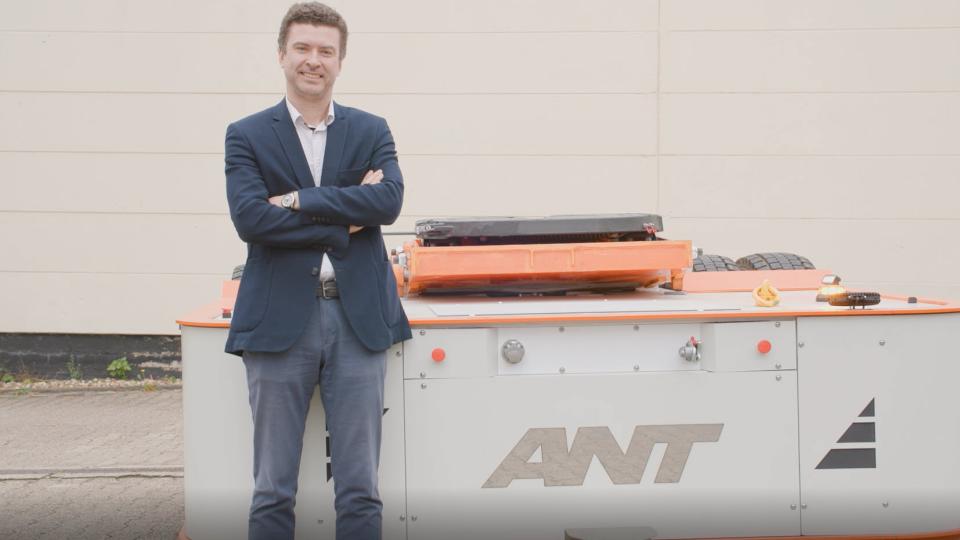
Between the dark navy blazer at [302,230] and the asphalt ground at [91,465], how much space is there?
1954 millimetres

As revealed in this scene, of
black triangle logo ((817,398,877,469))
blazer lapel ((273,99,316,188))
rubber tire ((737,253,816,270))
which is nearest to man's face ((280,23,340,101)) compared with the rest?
blazer lapel ((273,99,316,188))

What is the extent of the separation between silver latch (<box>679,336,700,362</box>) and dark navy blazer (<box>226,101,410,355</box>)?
876 mm

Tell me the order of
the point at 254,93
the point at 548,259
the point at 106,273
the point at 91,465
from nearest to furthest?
the point at 548,259 < the point at 91,465 < the point at 254,93 < the point at 106,273

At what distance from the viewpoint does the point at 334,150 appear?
3.45 m

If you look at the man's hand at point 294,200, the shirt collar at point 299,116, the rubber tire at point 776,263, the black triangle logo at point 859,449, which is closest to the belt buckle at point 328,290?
the man's hand at point 294,200

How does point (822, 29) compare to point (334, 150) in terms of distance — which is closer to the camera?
Answer: point (334, 150)

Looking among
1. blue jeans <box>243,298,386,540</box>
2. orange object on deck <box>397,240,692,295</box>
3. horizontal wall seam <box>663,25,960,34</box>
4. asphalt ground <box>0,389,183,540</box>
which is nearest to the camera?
blue jeans <box>243,298,386,540</box>

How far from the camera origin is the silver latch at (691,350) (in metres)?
3.36

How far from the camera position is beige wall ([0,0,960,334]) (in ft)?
26.0

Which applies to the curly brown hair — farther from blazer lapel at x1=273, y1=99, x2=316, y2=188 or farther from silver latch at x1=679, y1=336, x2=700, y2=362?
silver latch at x1=679, y1=336, x2=700, y2=362

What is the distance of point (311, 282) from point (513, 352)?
0.67 m

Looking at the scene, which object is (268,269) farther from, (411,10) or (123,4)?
(123,4)

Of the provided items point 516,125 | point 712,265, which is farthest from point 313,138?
point 516,125

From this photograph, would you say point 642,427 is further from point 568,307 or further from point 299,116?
point 299,116
